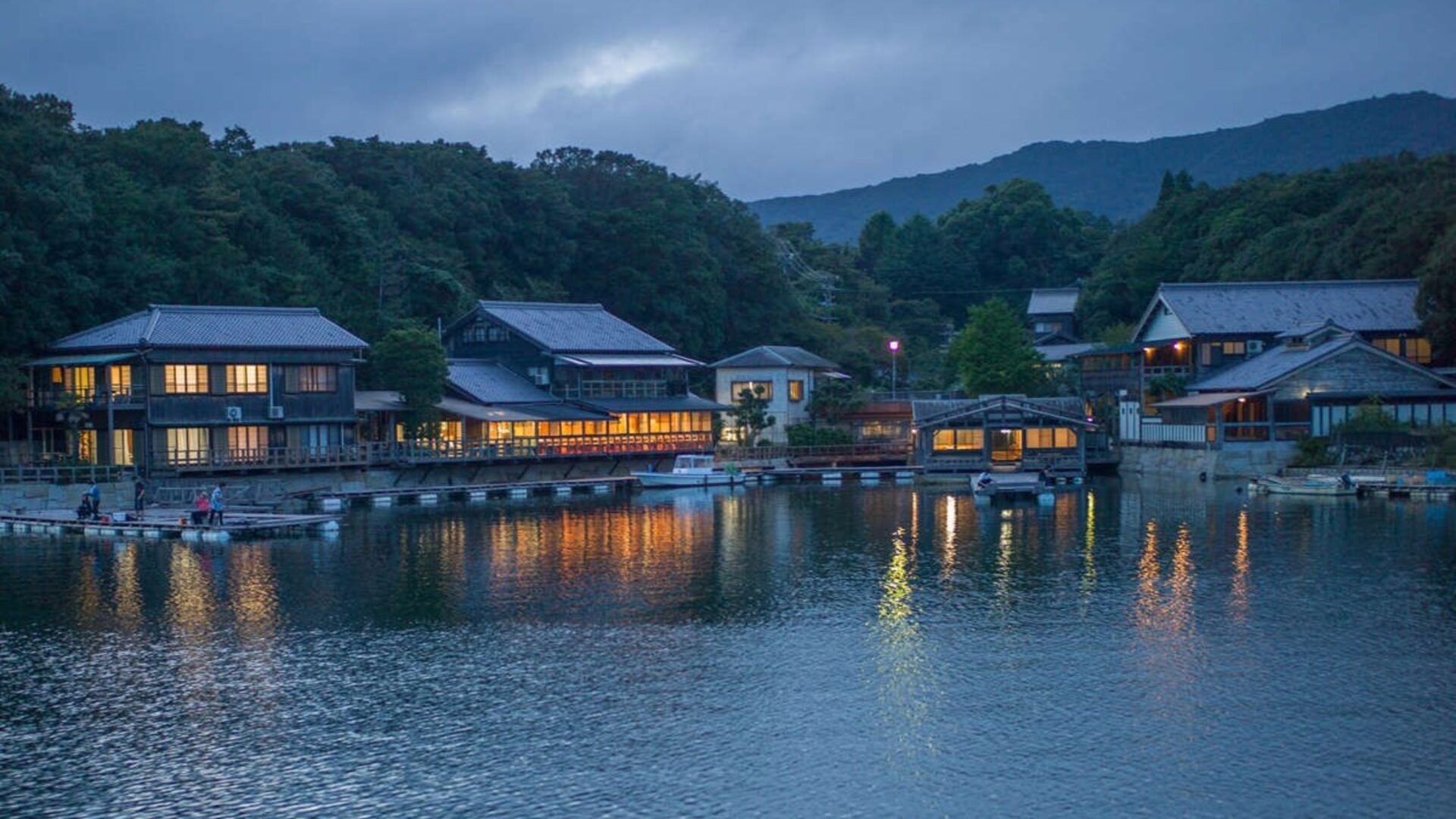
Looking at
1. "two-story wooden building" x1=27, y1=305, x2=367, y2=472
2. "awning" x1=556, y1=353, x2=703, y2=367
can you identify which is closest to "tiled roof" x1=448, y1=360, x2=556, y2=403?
"awning" x1=556, y1=353, x2=703, y2=367

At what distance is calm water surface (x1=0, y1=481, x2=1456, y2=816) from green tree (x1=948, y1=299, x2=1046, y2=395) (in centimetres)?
3399

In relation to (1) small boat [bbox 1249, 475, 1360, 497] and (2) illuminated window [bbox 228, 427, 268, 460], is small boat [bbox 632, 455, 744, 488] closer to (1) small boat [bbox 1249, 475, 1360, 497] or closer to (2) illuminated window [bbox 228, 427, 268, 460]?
(2) illuminated window [bbox 228, 427, 268, 460]

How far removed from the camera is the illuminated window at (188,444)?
53.5 meters

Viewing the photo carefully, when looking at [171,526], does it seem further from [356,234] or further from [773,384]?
[773,384]

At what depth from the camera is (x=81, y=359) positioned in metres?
52.8

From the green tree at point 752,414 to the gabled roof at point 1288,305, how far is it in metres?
21.1

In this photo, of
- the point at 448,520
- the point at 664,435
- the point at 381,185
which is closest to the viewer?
the point at 448,520

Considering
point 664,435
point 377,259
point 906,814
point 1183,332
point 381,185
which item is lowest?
point 906,814

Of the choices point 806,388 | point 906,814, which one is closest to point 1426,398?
point 806,388

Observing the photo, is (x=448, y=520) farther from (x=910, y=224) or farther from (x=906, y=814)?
(x=910, y=224)

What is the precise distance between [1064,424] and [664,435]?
1884 centimetres

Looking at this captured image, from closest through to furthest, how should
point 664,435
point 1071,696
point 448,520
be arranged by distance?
point 1071,696, point 448,520, point 664,435

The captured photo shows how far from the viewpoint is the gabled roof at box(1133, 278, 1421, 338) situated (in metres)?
69.4

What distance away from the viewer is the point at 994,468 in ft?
209
